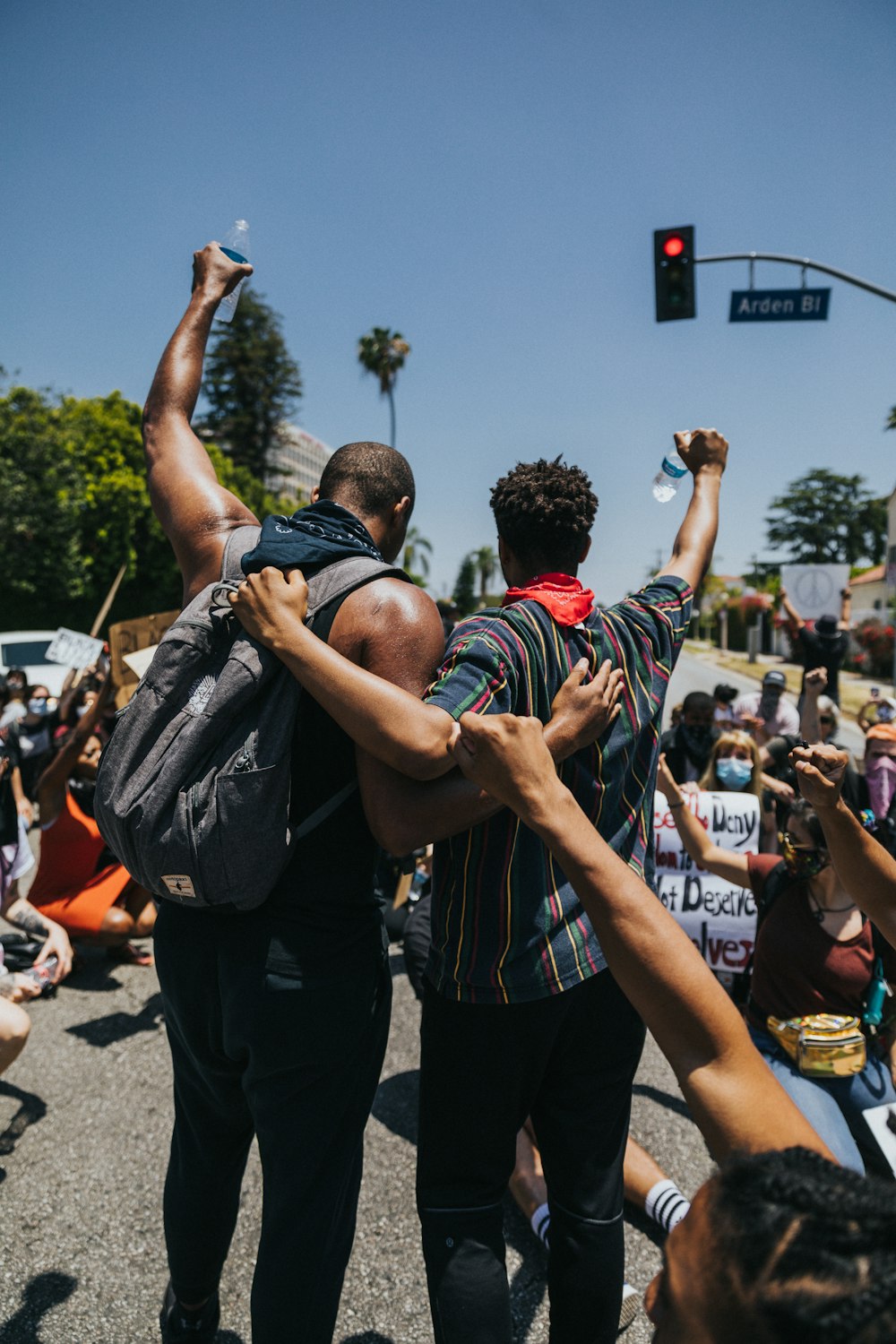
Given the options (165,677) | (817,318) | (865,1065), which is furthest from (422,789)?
(817,318)

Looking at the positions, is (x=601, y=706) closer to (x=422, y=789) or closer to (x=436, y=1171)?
(x=422, y=789)

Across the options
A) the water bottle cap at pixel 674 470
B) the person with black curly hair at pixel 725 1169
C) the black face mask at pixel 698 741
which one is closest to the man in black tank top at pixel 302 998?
the person with black curly hair at pixel 725 1169

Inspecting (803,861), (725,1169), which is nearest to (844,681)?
(803,861)

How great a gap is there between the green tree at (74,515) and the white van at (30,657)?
852 cm

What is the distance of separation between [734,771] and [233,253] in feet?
13.8

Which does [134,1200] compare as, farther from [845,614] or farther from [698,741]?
[845,614]

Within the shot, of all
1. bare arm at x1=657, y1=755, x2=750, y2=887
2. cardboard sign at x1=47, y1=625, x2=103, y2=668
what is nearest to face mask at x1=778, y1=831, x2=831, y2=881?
bare arm at x1=657, y1=755, x2=750, y2=887

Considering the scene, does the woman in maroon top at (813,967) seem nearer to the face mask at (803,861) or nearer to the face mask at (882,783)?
the face mask at (803,861)

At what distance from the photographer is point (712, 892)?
4.59 meters

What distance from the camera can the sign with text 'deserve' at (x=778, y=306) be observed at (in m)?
10.2

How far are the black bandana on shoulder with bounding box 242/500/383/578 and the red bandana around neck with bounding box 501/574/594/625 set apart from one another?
342 millimetres

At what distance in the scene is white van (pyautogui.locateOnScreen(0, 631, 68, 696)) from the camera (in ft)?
51.4

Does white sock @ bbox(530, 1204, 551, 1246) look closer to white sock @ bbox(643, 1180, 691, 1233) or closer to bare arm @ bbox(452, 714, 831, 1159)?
white sock @ bbox(643, 1180, 691, 1233)

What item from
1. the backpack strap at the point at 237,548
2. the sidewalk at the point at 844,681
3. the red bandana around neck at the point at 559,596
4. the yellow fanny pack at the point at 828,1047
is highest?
the backpack strap at the point at 237,548
